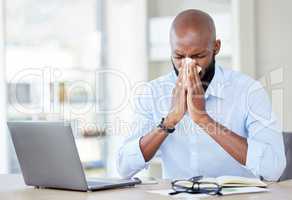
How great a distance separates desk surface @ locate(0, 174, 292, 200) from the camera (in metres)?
1.71

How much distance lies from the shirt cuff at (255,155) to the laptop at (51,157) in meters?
0.44

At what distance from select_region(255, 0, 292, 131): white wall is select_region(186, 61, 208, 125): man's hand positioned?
1.43m

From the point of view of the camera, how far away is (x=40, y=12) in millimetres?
4055

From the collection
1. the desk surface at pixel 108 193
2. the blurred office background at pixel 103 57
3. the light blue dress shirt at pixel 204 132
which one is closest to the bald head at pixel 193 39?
the light blue dress shirt at pixel 204 132

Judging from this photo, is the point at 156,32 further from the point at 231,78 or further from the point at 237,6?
the point at 231,78

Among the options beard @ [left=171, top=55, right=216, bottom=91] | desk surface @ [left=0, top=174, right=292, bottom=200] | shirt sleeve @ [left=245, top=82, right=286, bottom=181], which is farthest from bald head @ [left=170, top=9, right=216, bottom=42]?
desk surface @ [left=0, top=174, right=292, bottom=200]

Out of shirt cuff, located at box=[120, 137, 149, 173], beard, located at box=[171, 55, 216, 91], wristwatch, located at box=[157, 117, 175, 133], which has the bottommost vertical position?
shirt cuff, located at box=[120, 137, 149, 173]

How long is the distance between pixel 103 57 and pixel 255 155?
8.07 ft

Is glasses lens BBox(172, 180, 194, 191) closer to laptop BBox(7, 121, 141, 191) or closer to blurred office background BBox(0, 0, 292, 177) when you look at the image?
laptop BBox(7, 121, 141, 191)

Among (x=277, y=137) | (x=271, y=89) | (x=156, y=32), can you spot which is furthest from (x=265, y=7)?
(x=277, y=137)

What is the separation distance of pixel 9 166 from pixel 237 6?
70.5 inches

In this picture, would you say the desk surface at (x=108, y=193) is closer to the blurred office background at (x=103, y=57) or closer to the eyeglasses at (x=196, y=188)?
the eyeglasses at (x=196, y=188)

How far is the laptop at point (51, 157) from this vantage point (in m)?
1.80

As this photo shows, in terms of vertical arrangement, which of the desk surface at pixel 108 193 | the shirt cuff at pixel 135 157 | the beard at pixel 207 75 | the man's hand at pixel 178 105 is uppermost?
the beard at pixel 207 75
